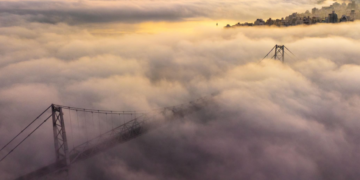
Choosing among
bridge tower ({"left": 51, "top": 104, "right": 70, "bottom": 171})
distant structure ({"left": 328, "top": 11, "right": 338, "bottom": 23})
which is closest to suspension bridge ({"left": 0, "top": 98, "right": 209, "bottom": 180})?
bridge tower ({"left": 51, "top": 104, "right": 70, "bottom": 171})

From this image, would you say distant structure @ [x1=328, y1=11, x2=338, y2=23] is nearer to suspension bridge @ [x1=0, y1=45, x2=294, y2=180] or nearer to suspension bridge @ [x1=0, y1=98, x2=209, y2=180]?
suspension bridge @ [x1=0, y1=45, x2=294, y2=180]

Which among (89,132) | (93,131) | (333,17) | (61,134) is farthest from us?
(333,17)

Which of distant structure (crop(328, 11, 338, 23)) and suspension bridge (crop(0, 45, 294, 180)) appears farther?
distant structure (crop(328, 11, 338, 23))

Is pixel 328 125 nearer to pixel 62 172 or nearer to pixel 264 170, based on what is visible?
pixel 264 170

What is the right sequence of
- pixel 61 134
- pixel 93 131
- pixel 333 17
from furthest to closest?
pixel 333 17 → pixel 93 131 → pixel 61 134

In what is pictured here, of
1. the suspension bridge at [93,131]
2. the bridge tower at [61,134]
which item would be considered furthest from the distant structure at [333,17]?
the bridge tower at [61,134]

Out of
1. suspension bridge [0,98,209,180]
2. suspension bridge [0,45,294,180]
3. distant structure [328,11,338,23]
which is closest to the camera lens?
suspension bridge [0,98,209,180]

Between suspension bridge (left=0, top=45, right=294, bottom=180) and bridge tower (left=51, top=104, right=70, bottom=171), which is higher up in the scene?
bridge tower (left=51, top=104, right=70, bottom=171)

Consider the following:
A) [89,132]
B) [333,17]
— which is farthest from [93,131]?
[333,17]

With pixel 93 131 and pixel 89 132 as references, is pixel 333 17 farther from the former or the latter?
pixel 89 132

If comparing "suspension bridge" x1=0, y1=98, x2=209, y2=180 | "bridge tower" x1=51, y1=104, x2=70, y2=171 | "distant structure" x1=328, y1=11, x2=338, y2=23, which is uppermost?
"distant structure" x1=328, y1=11, x2=338, y2=23

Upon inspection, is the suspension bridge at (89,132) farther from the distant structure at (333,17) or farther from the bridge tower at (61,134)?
the distant structure at (333,17)
